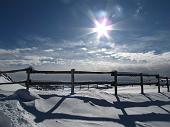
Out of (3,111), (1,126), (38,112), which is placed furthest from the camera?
(38,112)

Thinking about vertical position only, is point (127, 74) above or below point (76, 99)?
above

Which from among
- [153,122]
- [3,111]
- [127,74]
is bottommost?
[153,122]

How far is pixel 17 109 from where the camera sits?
790 centimetres

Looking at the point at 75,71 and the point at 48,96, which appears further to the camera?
the point at 75,71

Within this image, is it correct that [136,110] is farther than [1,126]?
Yes

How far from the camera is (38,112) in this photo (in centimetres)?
840

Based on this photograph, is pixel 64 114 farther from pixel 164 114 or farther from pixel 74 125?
pixel 164 114

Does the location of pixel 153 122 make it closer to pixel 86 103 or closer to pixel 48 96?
pixel 86 103

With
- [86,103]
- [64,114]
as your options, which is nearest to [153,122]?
[86,103]

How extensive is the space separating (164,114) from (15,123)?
6934mm

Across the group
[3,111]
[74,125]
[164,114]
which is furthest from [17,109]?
[164,114]

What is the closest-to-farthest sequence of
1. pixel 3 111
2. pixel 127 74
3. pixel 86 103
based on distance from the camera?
pixel 3 111 → pixel 86 103 → pixel 127 74

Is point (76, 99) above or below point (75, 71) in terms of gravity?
below

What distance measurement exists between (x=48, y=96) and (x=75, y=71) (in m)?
3.66
